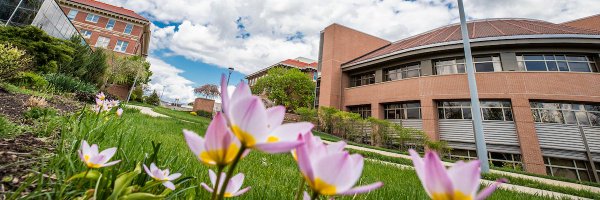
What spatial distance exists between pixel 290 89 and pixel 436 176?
3293 cm

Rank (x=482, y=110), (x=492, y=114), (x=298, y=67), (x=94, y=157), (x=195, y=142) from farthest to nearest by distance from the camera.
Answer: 1. (x=298, y=67)
2. (x=482, y=110)
3. (x=492, y=114)
4. (x=94, y=157)
5. (x=195, y=142)

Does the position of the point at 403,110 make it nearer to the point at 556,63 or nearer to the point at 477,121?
the point at 556,63

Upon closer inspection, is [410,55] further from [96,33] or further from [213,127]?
[96,33]

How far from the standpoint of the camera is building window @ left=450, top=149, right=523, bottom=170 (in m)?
13.6

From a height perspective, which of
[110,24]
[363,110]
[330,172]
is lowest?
[330,172]

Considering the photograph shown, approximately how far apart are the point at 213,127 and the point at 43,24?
20.6 m

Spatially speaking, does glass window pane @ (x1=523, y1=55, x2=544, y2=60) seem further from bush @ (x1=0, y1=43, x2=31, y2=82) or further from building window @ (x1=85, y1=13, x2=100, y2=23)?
building window @ (x1=85, y1=13, x2=100, y2=23)

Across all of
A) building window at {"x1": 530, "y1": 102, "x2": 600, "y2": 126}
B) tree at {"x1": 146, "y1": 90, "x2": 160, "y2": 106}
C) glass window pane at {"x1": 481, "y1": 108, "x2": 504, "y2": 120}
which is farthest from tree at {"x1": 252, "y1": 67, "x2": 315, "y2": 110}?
building window at {"x1": 530, "y1": 102, "x2": 600, "y2": 126}

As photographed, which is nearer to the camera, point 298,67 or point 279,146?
point 279,146

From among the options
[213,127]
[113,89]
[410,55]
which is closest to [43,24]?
[113,89]

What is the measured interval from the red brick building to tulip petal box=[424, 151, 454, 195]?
4357cm

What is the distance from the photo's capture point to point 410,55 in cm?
1841

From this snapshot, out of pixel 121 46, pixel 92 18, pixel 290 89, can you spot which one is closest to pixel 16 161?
pixel 290 89

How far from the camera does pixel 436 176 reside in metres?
0.38
